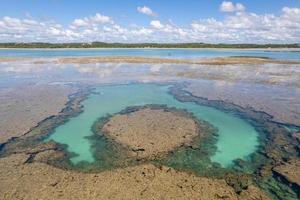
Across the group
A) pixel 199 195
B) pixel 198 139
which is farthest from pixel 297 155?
pixel 199 195

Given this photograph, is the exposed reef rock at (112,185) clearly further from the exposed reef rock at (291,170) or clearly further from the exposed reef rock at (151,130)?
the exposed reef rock at (151,130)

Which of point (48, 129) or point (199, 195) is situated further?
point (48, 129)

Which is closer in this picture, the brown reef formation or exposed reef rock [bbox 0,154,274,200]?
exposed reef rock [bbox 0,154,274,200]

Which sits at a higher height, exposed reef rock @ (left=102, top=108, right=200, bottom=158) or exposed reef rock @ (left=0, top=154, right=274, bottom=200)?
exposed reef rock @ (left=0, top=154, right=274, bottom=200)

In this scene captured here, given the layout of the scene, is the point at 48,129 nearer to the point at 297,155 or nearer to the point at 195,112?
the point at 195,112

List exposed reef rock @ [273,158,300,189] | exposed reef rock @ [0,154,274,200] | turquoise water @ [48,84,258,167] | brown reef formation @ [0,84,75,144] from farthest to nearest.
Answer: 1. brown reef formation @ [0,84,75,144]
2. turquoise water @ [48,84,258,167]
3. exposed reef rock @ [273,158,300,189]
4. exposed reef rock @ [0,154,274,200]

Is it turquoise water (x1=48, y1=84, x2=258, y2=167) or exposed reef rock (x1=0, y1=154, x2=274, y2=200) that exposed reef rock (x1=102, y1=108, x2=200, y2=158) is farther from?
exposed reef rock (x1=0, y1=154, x2=274, y2=200)

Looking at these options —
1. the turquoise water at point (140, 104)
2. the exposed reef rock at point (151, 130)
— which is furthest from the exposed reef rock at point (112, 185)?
the exposed reef rock at point (151, 130)

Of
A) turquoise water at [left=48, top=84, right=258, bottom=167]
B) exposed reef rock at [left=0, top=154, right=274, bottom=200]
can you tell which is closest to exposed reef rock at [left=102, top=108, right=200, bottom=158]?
turquoise water at [left=48, top=84, right=258, bottom=167]
